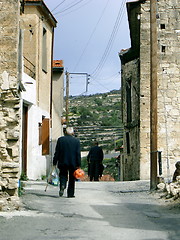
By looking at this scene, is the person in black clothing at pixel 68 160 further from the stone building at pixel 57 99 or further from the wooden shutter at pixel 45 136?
the stone building at pixel 57 99

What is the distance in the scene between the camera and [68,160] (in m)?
11.1

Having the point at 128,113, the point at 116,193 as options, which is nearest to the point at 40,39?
the point at 128,113

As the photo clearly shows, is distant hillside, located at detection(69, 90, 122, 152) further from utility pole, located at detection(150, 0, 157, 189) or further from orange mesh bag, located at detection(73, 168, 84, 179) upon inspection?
orange mesh bag, located at detection(73, 168, 84, 179)

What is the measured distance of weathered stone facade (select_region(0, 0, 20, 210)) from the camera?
352 inches

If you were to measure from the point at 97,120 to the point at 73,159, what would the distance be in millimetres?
53015

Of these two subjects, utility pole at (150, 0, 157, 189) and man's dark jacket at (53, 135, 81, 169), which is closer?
man's dark jacket at (53, 135, 81, 169)

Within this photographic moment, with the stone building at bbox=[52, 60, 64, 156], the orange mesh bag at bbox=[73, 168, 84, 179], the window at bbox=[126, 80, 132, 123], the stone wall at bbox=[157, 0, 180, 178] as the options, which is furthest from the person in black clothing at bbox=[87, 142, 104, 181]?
the orange mesh bag at bbox=[73, 168, 84, 179]

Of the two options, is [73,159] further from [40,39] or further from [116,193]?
[40,39]

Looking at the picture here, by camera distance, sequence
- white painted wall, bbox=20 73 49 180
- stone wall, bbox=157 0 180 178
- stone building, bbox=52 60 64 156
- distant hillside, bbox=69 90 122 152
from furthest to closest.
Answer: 1. distant hillside, bbox=69 90 122 152
2. stone building, bbox=52 60 64 156
3. stone wall, bbox=157 0 180 178
4. white painted wall, bbox=20 73 49 180

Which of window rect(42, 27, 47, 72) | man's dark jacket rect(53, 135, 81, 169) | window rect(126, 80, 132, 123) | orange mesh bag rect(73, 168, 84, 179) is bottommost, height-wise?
orange mesh bag rect(73, 168, 84, 179)

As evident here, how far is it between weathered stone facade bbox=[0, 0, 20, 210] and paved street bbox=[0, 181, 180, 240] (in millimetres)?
687

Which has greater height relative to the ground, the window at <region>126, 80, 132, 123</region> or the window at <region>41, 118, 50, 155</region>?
the window at <region>126, 80, 132, 123</region>

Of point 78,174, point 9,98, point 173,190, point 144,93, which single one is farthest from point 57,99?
point 9,98

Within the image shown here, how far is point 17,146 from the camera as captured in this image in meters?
9.05
